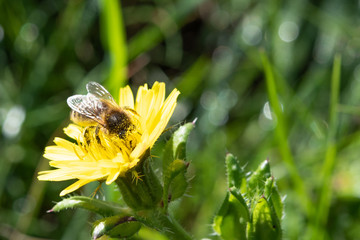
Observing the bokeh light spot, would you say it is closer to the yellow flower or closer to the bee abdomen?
the yellow flower

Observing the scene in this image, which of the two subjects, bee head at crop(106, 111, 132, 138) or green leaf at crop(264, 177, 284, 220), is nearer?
green leaf at crop(264, 177, 284, 220)

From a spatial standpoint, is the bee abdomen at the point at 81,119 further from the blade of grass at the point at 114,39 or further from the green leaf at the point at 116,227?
the blade of grass at the point at 114,39

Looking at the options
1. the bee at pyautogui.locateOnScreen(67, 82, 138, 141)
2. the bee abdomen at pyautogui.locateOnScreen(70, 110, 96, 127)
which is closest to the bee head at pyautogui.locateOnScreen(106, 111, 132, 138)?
the bee at pyautogui.locateOnScreen(67, 82, 138, 141)

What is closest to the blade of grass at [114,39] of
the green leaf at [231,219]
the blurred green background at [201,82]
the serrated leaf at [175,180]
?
the blurred green background at [201,82]

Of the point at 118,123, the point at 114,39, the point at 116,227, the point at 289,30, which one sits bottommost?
the point at 116,227

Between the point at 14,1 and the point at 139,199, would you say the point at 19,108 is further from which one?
the point at 139,199

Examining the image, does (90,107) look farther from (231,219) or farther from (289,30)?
(289,30)

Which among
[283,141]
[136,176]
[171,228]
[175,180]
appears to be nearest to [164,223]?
[171,228]
